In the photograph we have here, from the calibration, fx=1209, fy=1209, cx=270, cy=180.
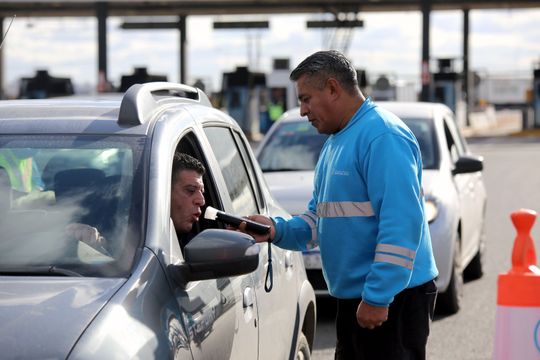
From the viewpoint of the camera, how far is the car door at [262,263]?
15.9 ft

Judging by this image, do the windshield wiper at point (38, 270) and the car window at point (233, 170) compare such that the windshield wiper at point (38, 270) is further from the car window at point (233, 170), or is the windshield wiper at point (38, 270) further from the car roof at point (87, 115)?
the car window at point (233, 170)

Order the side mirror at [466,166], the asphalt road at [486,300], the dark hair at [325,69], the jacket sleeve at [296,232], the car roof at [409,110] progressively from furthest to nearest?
the car roof at [409,110] < the side mirror at [466,166] < the asphalt road at [486,300] < the jacket sleeve at [296,232] < the dark hair at [325,69]

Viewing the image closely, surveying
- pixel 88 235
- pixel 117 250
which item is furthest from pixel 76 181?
pixel 117 250

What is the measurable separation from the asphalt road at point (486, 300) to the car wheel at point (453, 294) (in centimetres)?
8

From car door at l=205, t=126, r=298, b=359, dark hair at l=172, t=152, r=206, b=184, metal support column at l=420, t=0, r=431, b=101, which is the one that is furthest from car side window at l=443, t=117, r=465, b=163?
metal support column at l=420, t=0, r=431, b=101

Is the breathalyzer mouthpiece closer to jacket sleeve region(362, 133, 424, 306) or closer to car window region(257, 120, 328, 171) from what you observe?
jacket sleeve region(362, 133, 424, 306)

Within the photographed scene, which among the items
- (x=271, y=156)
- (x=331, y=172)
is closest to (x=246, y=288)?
(x=331, y=172)

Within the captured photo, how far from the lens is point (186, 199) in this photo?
15.2ft

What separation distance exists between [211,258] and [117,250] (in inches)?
12.7

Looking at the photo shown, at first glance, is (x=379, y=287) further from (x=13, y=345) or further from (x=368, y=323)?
(x=13, y=345)

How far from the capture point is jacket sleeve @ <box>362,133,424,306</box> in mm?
4254

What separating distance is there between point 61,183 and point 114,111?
16.9 inches

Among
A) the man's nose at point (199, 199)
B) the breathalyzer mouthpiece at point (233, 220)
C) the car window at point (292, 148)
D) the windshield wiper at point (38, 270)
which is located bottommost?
the car window at point (292, 148)


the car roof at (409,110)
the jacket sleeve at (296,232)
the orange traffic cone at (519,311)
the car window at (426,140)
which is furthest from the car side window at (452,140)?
the orange traffic cone at (519,311)
